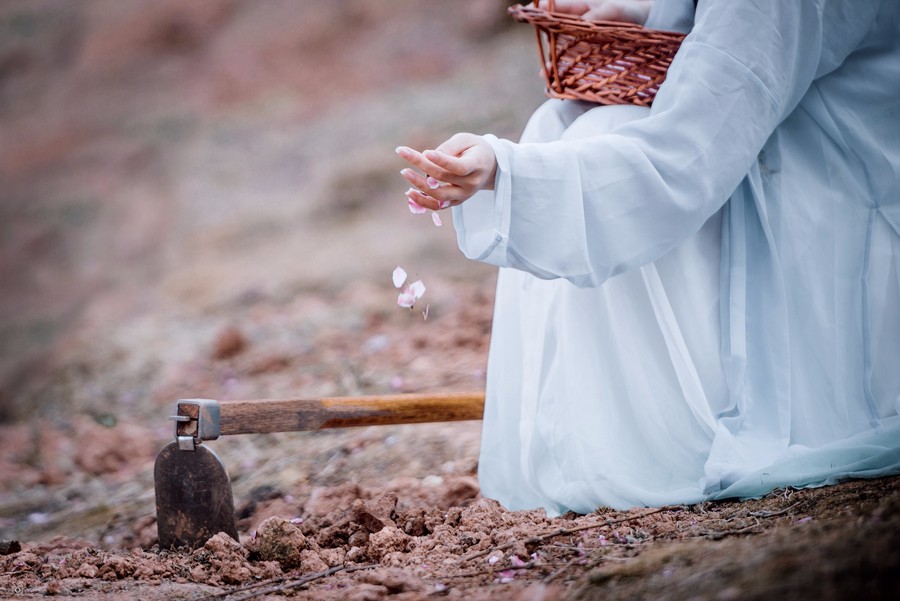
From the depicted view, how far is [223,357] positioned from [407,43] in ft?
20.4

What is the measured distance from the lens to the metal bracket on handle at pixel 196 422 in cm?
184

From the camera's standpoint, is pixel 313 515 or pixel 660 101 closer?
pixel 660 101

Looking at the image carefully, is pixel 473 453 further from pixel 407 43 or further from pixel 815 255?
pixel 407 43

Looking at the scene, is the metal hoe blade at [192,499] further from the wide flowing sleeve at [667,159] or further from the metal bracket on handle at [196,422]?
the wide flowing sleeve at [667,159]

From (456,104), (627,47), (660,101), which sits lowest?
(660,101)

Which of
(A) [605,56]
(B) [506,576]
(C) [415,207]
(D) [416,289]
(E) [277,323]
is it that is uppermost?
(A) [605,56]

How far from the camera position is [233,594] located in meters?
1.51

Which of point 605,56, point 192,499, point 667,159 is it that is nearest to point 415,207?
point 667,159

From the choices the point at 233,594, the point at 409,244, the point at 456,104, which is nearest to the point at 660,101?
the point at 233,594

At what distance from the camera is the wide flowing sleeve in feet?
5.08

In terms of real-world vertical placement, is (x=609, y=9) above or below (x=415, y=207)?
above

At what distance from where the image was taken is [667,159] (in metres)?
1.61

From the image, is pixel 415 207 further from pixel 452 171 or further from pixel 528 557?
pixel 528 557

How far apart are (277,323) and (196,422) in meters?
2.98
